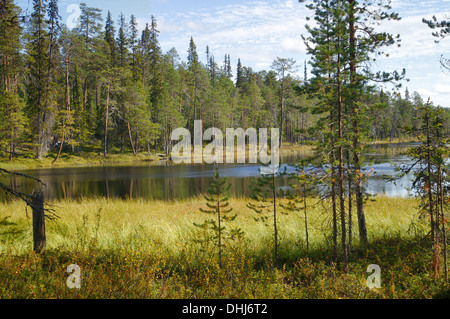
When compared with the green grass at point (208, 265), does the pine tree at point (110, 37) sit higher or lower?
higher

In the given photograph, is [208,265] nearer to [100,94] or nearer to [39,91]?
[39,91]

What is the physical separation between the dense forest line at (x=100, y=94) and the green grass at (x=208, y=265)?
25601mm

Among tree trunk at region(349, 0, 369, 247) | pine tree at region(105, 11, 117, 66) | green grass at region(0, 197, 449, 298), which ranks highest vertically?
pine tree at region(105, 11, 117, 66)

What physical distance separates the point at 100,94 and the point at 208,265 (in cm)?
5896

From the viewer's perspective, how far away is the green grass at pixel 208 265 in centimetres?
512

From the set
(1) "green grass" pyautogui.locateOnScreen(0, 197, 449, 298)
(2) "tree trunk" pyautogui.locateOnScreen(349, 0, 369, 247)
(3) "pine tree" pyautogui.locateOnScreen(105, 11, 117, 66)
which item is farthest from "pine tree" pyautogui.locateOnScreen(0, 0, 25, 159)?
(2) "tree trunk" pyautogui.locateOnScreen(349, 0, 369, 247)

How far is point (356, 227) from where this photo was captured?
365 inches

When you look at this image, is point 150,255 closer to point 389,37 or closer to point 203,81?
point 389,37

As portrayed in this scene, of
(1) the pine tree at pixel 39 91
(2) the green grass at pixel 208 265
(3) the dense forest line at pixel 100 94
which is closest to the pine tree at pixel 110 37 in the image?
(3) the dense forest line at pixel 100 94

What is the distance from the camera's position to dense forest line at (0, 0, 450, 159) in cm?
4059

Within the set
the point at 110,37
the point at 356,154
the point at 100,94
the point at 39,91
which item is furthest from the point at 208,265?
the point at 110,37

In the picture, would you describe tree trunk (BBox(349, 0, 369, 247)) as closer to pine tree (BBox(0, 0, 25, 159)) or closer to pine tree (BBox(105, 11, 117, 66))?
pine tree (BBox(0, 0, 25, 159))

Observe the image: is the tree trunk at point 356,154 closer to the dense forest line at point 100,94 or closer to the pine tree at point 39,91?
the dense forest line at point 100,94

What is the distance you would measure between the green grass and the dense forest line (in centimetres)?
2560
